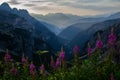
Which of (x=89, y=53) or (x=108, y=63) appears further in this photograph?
(x=89, y=53)

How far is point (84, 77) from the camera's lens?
1714 centimetres

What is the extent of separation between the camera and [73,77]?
1750cm

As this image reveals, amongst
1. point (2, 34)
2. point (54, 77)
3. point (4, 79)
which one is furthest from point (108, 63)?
point (2, 34)

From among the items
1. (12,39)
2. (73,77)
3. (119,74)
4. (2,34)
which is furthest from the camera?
(12,39)

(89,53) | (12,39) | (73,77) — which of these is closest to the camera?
(73,77)

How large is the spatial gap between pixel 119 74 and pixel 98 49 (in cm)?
198

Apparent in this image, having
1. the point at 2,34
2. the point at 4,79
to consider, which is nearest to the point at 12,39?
the point at 2,34

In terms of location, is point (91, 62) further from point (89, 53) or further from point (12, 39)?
point (12, 39)

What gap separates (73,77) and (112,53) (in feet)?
7.69

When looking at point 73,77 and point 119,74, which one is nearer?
point 119,74

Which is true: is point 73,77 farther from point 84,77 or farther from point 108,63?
point 108,63

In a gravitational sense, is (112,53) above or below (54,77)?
above

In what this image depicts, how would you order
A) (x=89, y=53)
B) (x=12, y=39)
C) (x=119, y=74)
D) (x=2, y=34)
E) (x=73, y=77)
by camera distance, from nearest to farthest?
(x=119, y=74) → (x=73, y=77) → (x=89, y=53) → (x=2, y=34) → (x=12, y=39)

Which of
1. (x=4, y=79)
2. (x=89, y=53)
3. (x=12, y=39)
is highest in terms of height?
(x=89, y=53)
